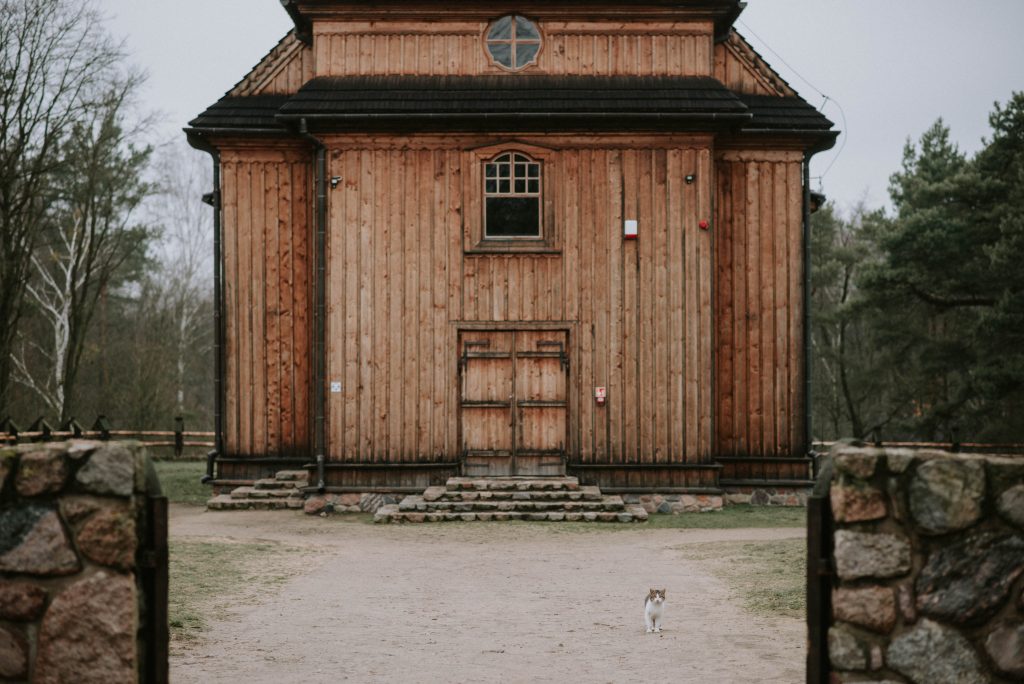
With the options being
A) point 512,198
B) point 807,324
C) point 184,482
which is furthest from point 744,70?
point 184,482

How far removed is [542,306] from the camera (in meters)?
19.0

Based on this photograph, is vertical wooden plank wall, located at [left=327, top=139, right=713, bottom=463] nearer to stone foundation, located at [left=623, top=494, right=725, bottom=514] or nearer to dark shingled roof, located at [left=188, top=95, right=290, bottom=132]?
stone foundation, located at [left=623, top=494, right=725, bottom=514]

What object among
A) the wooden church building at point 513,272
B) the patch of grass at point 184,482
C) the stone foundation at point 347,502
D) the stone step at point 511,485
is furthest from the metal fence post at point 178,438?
the stone step at point 511,485

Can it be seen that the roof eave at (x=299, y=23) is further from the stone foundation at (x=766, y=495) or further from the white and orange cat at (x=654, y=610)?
the white and orange cat at (x=654, y=610)

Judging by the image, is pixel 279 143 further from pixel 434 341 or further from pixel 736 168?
pixel 736 168

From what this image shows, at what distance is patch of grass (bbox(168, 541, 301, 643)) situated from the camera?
9.37m

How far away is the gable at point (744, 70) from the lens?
20812 mm

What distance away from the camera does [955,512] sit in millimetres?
5090

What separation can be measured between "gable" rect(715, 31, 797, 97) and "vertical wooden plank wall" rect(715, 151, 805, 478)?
1.40m

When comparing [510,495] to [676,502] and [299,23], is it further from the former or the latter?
[299,23]

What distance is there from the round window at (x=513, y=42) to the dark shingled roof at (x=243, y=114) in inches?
154

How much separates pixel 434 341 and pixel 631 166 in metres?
4.40

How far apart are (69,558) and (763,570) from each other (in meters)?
8.47

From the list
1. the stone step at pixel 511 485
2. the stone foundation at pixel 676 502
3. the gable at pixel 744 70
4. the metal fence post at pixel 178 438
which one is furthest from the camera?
the metal fence post at pixel 178 438
